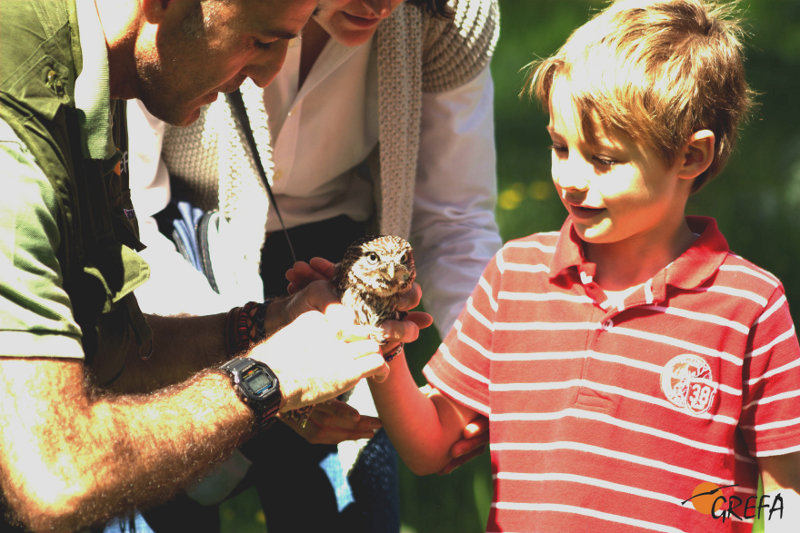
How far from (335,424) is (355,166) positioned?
1.06 m

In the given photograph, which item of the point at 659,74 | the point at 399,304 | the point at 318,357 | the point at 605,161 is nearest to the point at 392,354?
the point at 399,304

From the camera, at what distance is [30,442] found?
1793 mm

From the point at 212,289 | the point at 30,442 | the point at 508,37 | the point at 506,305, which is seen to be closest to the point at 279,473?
the point at 212,289

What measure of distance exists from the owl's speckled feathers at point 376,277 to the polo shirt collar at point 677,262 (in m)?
0.37

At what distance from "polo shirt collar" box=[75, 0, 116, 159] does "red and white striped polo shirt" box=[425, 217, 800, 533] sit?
1.04 metres

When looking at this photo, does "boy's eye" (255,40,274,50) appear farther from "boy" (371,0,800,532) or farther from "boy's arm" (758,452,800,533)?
"boy's arm" (758,452,800,533)

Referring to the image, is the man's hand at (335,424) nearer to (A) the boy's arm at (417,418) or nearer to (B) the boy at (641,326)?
(A) the boy's arm at (417,418)

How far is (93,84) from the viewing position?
6.86 feet

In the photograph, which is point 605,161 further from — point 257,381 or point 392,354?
point 257,381

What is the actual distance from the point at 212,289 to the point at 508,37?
4.26m

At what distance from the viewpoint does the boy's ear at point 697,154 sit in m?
2.23

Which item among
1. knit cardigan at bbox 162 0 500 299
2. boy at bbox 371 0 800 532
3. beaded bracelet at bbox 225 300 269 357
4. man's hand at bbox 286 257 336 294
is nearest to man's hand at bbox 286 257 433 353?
man's hand at bbox 286 257 336 294

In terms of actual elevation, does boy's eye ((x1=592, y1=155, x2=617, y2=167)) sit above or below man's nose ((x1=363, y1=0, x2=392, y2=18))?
below

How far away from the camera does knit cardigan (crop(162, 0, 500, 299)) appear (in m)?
2.99
